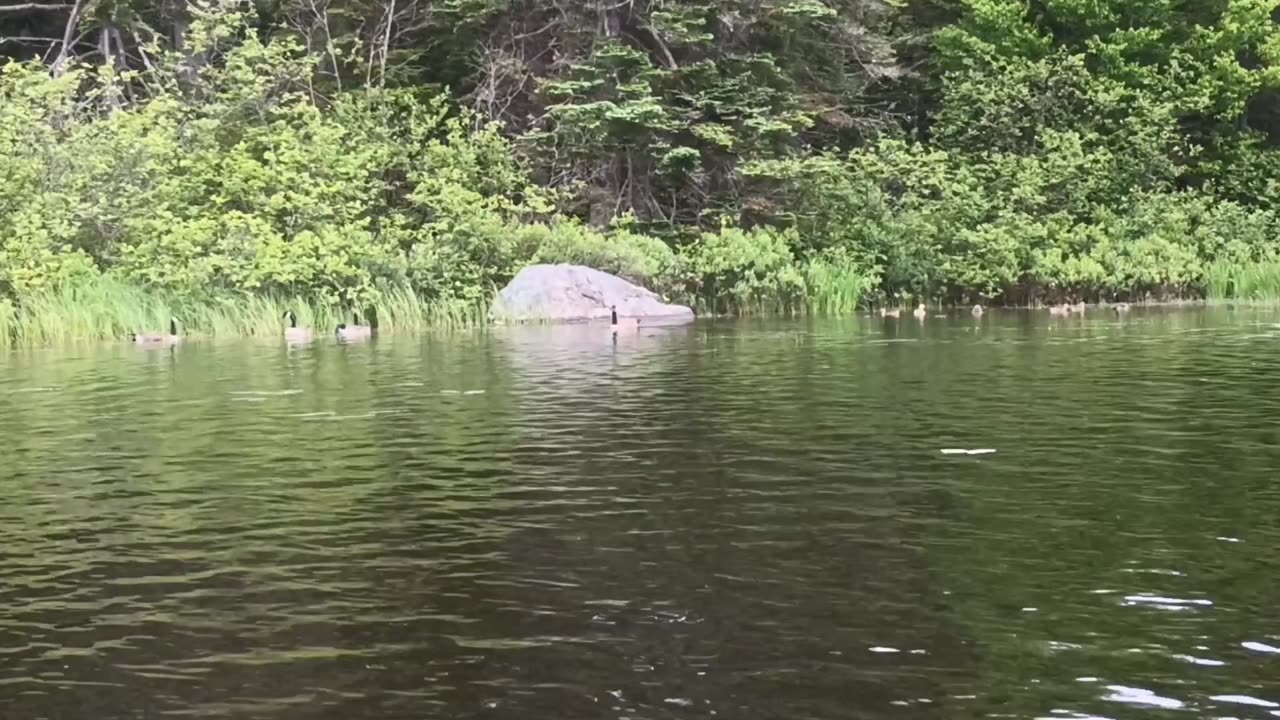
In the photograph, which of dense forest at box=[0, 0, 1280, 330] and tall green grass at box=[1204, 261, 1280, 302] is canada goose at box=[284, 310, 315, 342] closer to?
dense forest at box=[0, 0, 1280, 330]

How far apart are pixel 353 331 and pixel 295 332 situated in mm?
1037

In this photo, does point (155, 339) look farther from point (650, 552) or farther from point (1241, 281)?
point (1241, 281)

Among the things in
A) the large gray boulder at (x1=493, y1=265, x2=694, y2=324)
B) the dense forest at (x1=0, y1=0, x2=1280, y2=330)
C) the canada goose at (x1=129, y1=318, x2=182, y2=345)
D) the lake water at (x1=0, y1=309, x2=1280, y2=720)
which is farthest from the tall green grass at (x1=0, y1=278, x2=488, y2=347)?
the lake water at (x1=0, y1=309, x2=1280, y2=720)

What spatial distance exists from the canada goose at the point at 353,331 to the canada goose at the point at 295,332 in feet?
1.58

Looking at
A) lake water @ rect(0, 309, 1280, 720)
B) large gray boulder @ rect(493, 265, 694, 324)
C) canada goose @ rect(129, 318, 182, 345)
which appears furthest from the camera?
large gray boulder @ rect(493, 265, 694, 324)

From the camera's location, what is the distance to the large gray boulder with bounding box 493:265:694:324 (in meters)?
24.4

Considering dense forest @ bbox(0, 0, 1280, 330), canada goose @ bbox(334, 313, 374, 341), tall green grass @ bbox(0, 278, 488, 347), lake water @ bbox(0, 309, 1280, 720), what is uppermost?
dense forest @ bbox(0, 0, 1280, 330)

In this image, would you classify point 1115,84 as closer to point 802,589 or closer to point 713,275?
point 713,275

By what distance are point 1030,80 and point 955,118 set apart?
6.71 feet

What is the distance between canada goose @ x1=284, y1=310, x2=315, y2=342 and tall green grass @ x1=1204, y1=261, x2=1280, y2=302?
1931 cm

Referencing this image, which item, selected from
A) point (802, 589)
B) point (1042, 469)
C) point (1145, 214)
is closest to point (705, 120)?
point (1145, 214)

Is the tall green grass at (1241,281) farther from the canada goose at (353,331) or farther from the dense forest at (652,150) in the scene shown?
the canada goose at (353,331)

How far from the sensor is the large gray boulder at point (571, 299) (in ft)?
80.1

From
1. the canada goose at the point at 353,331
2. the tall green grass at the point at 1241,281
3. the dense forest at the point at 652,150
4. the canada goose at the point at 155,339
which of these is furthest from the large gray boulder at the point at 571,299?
the tall green grass at the point at 1241,281
